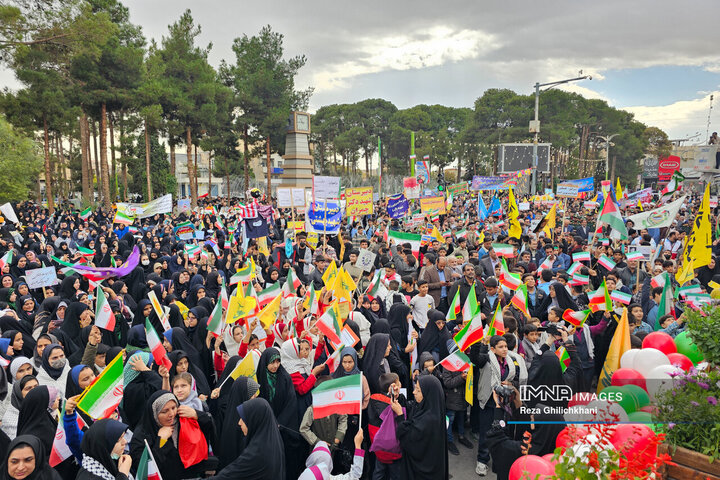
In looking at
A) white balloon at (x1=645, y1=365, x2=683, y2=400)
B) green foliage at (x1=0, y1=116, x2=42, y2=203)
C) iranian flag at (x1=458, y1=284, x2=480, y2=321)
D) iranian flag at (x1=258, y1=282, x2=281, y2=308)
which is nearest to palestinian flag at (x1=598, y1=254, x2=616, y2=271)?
iranian flag at (x1=458, y1=284, x2=480, y2=321)

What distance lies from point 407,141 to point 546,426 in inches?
2306

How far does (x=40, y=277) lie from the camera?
7.81 meters

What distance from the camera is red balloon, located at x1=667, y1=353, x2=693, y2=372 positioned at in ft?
14.8

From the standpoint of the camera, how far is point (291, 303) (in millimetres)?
6742

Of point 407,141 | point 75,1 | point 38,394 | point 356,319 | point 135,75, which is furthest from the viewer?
point 407,141

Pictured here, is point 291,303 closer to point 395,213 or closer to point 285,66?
→ point 395,213

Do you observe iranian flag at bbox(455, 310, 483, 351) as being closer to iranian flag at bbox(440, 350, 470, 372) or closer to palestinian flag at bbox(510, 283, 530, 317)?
iranian flag at bbox(440, 350, 470, 372)

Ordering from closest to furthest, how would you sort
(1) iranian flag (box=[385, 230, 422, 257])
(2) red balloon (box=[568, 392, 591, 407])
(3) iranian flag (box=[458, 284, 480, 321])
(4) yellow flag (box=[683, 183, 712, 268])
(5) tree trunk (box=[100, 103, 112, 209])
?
(2) red balloon (box=[568, 392, 591, 407]) → (3) iranian flag (box=[458, 284, 480, 321]) → (4) yellow flag (box=[683, 183, 712, 268]) → (1) iranian flag (box=[385, 230, 422, 257]) → (5) tree trunk (box=[100, 103, 112, 209])

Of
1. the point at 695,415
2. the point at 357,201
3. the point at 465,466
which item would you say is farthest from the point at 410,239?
the point at 695,415

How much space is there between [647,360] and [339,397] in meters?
3.06

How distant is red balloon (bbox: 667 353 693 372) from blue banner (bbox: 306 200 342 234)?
7.69m

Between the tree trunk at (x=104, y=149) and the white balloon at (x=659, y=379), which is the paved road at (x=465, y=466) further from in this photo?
the tree trunk at (x=104, y=149)

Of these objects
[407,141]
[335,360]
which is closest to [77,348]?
[335,360]

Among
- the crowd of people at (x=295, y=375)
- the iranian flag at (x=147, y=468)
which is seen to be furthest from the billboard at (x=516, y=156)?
the iranian flag at (x=147, y=468)
